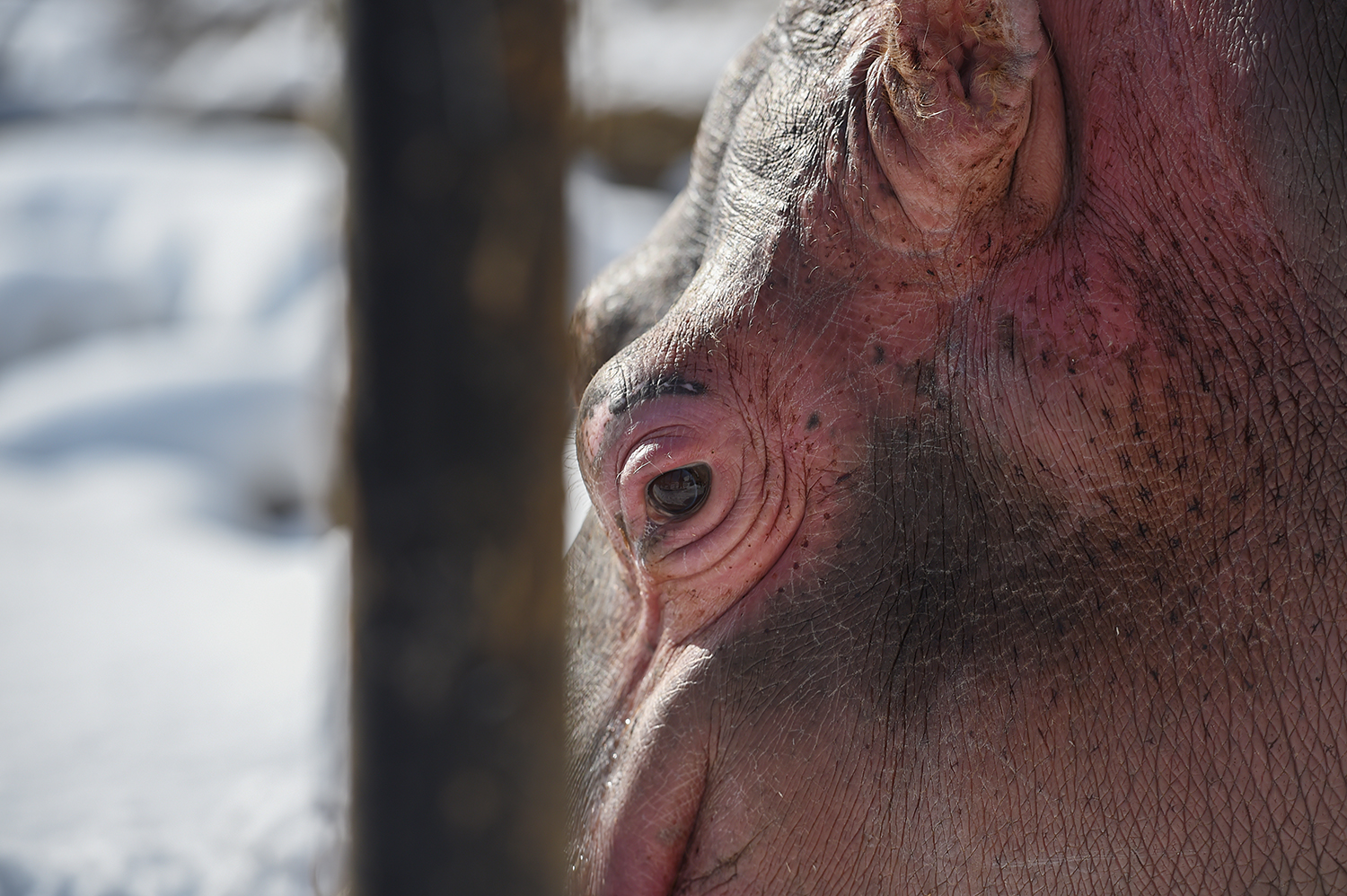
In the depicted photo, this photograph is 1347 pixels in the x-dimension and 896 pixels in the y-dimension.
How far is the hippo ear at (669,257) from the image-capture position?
1.75 metres

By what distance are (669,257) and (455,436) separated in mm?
949

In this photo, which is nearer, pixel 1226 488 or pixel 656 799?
pixel 1226 488

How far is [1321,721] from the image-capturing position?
4.59ft

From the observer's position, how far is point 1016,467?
1473mm

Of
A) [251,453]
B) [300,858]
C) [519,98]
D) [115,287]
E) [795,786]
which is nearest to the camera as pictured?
[519,98]

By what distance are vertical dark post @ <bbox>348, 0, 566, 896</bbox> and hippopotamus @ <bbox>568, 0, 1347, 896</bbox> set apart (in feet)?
1.99

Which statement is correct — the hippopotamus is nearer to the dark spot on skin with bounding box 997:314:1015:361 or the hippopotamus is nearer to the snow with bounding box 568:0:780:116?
the dark spot on skin with bounding box 997:314:1015:361

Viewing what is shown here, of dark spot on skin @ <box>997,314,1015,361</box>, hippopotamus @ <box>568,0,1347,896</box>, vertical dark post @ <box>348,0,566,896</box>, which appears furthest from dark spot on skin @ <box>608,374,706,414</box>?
vertical dark post @ <box>348,0,566,896</box>

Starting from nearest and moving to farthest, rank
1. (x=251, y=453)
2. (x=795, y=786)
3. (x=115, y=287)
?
1. (x=795, y=786)
2. (x=251, y=453)
3. (x=115, y=287)

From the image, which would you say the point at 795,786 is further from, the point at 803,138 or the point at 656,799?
the point at 803,138

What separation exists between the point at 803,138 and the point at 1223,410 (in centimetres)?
59

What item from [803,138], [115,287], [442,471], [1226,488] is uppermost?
[115,287]

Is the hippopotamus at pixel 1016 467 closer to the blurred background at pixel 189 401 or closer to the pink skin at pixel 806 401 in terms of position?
the pink skin at pixel 806 401

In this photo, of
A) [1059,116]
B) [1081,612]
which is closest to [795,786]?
[1081,612]
